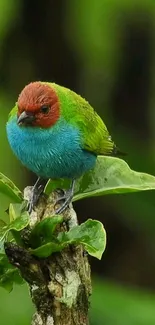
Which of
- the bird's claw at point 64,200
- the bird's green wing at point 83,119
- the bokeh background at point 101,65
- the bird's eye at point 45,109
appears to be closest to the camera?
the bird's claw at point 64,200

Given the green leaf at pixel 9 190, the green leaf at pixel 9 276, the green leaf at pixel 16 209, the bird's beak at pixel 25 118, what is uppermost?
the bird's beak at pixel 25 118

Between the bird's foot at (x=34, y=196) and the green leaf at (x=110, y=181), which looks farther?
the green leaf at (x=110, y=181)

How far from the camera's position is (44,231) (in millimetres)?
3428

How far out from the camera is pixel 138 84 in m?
8.86

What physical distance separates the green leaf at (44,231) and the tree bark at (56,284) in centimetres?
8

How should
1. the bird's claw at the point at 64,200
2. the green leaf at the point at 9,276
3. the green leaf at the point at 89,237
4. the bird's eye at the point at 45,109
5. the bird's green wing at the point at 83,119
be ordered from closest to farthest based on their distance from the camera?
the green leaf at the point at 89,237
the green leaf at the point at 9,276
the bird's claw at the point at 64,200
the bird's eye at the point at 45,109
the bird's green wing at the point at 83,119

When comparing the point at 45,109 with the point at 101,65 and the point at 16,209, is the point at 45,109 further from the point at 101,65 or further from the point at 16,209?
the point at 101,65

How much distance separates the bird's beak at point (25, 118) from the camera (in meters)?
3.93

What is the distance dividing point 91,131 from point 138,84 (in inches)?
178

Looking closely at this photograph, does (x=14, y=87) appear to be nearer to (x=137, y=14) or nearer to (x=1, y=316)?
(x=137, y=14)

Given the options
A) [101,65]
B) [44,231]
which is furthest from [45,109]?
[101,65]

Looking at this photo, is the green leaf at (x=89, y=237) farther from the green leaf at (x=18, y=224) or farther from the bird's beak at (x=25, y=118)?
the bird's beak at (x=25, y=118)

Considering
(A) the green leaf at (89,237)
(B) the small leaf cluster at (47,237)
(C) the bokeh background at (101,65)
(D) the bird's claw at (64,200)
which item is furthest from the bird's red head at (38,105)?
(C) the bokeh background at (101,65)

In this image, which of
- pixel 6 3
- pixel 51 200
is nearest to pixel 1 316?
pixel 6 3
